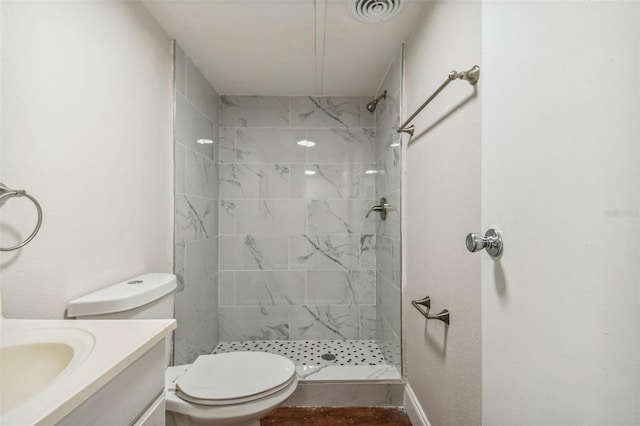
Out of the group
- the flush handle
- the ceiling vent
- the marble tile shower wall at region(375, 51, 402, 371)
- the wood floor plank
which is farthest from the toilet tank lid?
the ceiling vent

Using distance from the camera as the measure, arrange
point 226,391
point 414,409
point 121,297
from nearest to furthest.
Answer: point 121,297 → point 226,391 → point 414,409

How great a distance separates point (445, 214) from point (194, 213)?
1498mm

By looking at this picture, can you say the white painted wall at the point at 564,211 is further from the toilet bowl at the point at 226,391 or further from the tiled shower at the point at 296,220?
the tiled shower at the point at 296,220

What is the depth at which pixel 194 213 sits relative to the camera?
1857mm

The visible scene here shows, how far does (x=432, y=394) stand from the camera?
1273 mm

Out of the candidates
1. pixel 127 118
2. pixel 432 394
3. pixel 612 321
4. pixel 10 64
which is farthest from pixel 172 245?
pixel 612 321

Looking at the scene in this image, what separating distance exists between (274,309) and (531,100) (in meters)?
2.19

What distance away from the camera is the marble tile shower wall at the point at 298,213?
2.34 metres

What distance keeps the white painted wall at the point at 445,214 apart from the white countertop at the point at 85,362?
93cm

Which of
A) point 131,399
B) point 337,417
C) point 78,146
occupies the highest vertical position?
point 78,146

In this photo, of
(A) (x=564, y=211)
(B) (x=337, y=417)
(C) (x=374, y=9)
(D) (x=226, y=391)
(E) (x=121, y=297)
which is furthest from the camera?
(B) (x=337, y=417)

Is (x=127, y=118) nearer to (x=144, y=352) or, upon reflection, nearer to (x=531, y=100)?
(x=144, y=352)

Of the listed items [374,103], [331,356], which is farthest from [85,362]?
[374,103]

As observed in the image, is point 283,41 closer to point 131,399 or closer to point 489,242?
point 489,242
